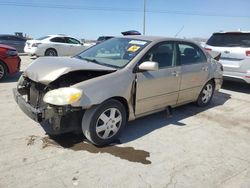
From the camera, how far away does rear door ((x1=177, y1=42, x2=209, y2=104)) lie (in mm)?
5168

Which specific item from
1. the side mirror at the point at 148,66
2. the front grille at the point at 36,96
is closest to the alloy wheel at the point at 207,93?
the side mirror at the point at 148,66

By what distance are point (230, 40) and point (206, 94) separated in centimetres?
278

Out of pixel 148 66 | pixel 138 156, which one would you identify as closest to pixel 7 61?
pixel 148 66

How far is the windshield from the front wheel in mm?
2237

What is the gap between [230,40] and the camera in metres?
8.01

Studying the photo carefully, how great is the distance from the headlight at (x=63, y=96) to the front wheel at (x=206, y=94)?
3498 millimetres

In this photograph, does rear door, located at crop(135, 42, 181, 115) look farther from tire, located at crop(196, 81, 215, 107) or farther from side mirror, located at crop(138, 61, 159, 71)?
tire, located at crop(196, 81, 215, 107)

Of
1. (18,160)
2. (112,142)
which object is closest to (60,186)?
(18,160)

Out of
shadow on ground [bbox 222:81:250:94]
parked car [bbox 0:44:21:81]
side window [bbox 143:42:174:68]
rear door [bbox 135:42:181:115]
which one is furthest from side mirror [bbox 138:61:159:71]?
parked car [bbox 0:44:21:81]

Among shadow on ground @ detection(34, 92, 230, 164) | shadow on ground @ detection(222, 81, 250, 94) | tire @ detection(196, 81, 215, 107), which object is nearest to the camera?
shadow on ground @ detection(34, 92, 230, 164)

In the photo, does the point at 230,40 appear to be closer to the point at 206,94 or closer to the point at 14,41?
the point at 206,94

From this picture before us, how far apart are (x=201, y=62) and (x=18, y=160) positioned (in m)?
4.15

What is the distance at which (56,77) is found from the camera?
354 cm

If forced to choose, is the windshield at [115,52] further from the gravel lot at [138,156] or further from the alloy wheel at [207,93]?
the alloy wheel at [207,93]
